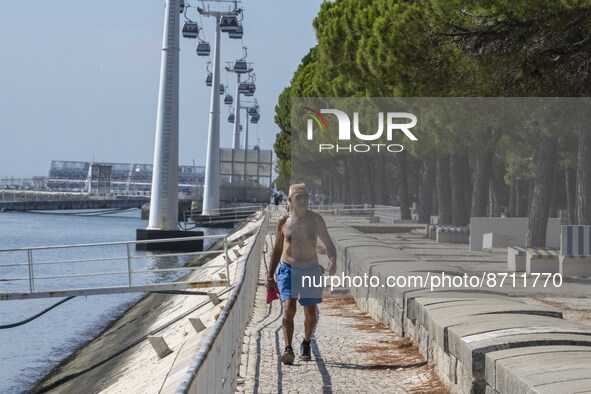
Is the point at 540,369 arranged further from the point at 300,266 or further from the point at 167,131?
the point at 167,131

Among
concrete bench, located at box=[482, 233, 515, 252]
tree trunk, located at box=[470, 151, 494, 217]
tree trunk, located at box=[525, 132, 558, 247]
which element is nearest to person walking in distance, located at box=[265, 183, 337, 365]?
tree trunk, located at box=[525, 132, 558, 247]

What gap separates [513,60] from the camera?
2020 cm

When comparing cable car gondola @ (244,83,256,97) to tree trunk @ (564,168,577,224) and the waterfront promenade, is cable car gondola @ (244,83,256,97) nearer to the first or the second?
tree trunk @ (564,168,577,224)

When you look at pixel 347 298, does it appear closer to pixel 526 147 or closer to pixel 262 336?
pixel 262 336

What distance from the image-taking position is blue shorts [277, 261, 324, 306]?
12.2 metres

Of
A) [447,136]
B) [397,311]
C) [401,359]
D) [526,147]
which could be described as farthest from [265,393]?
[526,147]

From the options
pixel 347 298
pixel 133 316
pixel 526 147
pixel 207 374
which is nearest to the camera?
pixel 207 374

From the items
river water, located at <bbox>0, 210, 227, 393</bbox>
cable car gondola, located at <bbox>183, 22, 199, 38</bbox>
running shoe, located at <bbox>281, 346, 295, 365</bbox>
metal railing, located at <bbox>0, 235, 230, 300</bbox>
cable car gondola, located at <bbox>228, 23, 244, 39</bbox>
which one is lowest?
river water, located at <bbox>0, 210, 227, 393</bbox>

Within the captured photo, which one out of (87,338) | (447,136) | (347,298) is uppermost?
(447,136)

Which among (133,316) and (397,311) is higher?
(397,311)

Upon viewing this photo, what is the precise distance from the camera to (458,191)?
44625 millimetres

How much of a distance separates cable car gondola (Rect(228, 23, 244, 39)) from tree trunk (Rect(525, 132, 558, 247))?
171 feet

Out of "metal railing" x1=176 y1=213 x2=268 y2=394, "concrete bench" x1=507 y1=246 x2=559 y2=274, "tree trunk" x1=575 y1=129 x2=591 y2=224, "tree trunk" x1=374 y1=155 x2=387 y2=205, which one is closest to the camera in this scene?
"metal railing" x1=176 y1=213 x2=268 y2=394

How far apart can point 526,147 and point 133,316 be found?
17701 millimetres
